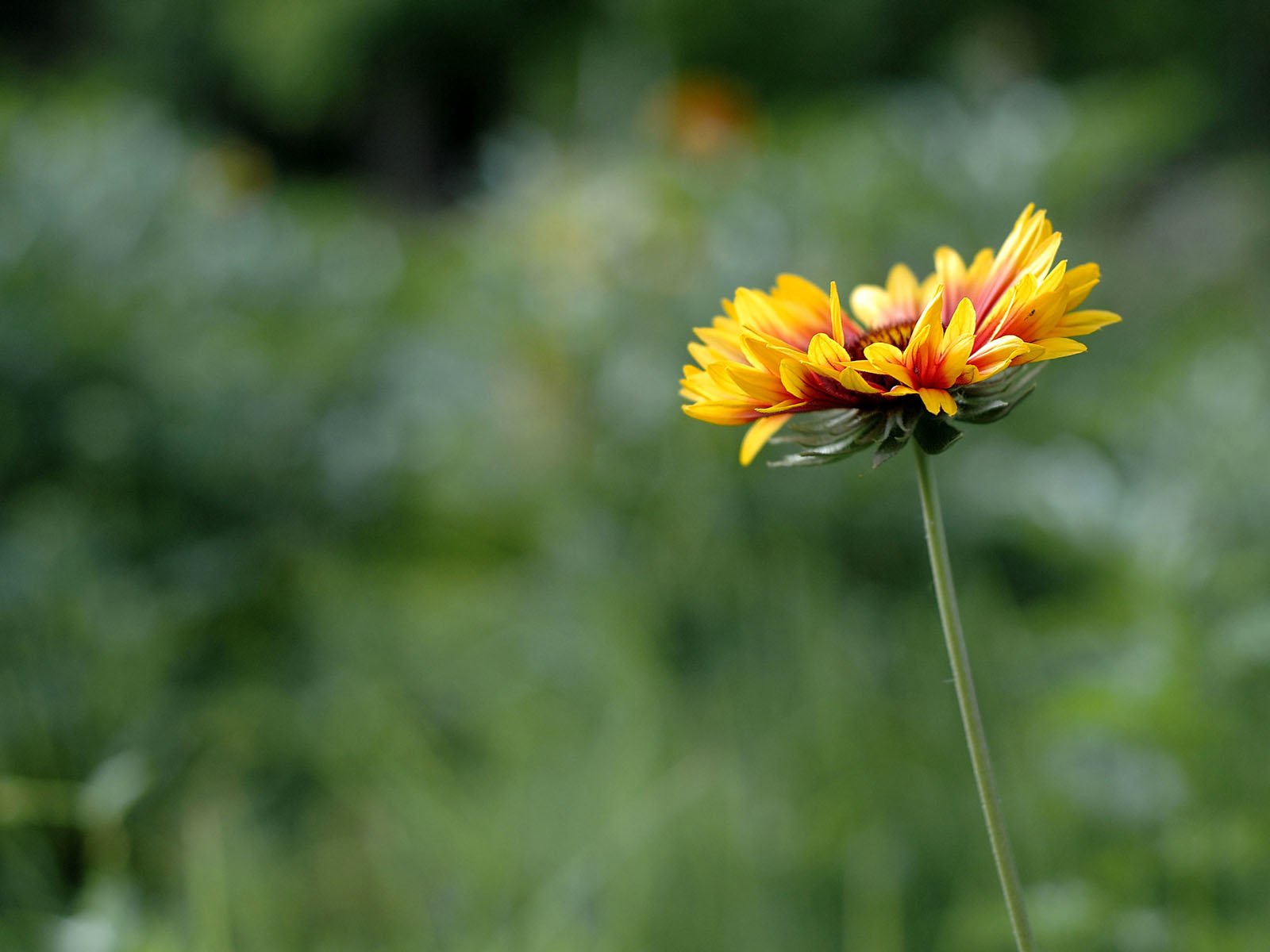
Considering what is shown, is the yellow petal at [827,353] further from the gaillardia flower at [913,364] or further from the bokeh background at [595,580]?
the bokeh background at [595,580]

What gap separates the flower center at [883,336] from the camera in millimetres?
588

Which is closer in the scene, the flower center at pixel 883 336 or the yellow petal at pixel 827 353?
the yellow petal at pixel 827 353

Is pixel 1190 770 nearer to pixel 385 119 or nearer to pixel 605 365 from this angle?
pixel 605 365

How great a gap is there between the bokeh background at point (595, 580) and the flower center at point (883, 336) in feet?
0.51

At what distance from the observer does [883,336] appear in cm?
62

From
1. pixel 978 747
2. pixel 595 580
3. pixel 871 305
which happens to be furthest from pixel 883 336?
pixel 595 580

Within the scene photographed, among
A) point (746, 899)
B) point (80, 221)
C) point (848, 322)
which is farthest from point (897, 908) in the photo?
point (80, 221)

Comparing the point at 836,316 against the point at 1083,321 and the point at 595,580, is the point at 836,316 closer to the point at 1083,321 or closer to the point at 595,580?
the point at 1083,321

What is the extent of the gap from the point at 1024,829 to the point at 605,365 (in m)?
1.16

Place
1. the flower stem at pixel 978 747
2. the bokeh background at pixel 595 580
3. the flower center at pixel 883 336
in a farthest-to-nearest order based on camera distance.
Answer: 1. the bokeh background at pixel 595 580
2. the flower center at pixel 883 336
3. the flower stem at pixel 978 747

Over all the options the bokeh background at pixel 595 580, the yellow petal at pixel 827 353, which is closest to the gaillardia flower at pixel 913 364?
the yellow petal at pixel 827 353

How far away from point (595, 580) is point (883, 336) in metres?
1.33

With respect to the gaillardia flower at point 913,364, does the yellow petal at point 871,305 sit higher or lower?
higher

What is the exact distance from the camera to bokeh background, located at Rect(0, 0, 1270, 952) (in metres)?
1.19
